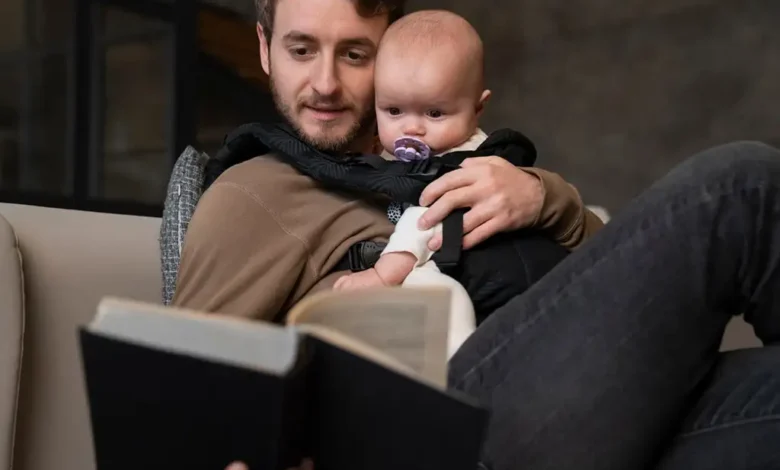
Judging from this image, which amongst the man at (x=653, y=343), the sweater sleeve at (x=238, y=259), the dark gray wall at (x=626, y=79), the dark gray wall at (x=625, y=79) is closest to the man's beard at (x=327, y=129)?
the sweater sleeve at (x=238, y=259)

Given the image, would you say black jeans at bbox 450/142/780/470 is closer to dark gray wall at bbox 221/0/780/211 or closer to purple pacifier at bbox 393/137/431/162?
purple pacifier at bbox 393/137/431/162

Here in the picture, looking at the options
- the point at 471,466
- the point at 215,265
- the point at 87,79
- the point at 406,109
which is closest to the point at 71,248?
the point at 215,265

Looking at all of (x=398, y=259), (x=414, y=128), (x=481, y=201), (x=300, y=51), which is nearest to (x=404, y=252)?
(x=398, y=259)

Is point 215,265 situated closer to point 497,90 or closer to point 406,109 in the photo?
point 406,109

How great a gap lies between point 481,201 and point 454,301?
0.17 m

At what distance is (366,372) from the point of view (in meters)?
0.47

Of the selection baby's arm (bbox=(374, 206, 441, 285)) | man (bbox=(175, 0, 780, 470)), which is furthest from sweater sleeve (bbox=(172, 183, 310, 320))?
man (bbox=(175, 0, 780, 470))

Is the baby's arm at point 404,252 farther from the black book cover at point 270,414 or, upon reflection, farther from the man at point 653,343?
the black book cover at point 270,414

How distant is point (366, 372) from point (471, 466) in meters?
0.09

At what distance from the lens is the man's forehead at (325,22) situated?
3.76ft

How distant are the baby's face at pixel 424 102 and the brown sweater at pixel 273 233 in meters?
0.12

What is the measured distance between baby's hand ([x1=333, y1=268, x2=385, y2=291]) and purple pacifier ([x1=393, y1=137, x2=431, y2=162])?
197 millimetres

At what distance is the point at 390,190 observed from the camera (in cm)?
98

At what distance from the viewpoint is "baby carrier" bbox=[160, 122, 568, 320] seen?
3.02 ft
